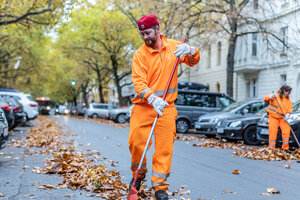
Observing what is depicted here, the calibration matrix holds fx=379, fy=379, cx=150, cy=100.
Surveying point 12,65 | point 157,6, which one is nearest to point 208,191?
point 157,6

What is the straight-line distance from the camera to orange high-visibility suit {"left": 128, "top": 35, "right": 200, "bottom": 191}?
414cm

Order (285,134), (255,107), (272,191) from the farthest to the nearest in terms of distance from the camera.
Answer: (255,107), (285,134), (272,191)

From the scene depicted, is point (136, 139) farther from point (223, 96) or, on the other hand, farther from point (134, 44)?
point (134, 44)

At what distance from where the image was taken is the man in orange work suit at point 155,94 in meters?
4.14

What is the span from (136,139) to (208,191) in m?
1.41

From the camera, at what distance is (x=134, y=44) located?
112ft

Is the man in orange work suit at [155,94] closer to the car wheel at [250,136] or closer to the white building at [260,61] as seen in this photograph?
the car wheel at [250,136]

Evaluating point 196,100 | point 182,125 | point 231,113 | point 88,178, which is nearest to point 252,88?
point 196,100

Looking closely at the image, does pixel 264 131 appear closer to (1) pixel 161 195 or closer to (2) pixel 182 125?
(2) pixel 182 125

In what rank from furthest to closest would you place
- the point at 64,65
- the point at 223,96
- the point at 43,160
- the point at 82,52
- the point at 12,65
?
→ the point at 64,65 < the point at 12,65 < the point at 82,52 < the point at 223,96 < the point at 43,160

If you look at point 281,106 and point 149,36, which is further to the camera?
point 281,106

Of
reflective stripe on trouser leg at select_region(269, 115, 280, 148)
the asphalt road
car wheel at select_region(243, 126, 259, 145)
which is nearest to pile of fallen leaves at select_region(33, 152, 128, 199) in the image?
the asphalt road

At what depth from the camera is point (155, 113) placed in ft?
13.9

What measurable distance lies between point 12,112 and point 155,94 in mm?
10607
